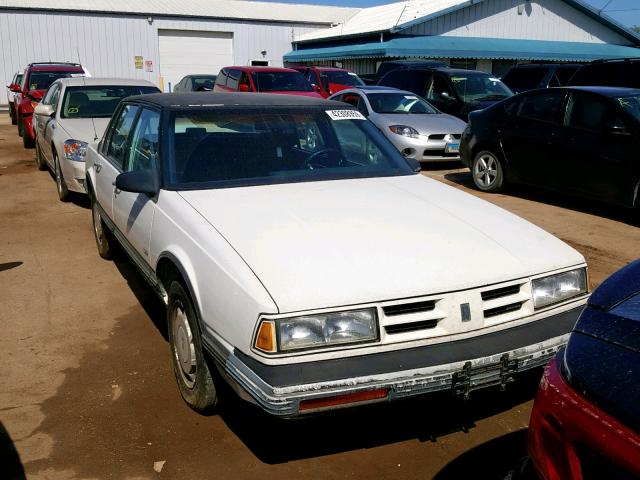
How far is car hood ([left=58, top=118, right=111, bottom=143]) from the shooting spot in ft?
26.2

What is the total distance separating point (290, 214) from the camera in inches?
132

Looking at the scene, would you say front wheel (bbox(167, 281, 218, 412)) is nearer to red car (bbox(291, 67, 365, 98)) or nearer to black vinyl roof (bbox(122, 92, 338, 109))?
black vinyl roof (bbox(122, 92, 338, 109))

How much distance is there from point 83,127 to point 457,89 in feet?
27.1

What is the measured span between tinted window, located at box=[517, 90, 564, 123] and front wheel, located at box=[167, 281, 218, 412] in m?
6.41

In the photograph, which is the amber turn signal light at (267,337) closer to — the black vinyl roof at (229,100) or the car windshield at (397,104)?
the black vinyl roof at (229,100)

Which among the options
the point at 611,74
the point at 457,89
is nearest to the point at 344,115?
the point at 457,89

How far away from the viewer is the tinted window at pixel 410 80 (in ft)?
47.5

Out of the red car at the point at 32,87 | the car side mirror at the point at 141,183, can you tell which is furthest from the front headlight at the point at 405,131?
the car side mirror at the point at 141,183

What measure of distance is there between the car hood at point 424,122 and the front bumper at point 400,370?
8587 millimetres

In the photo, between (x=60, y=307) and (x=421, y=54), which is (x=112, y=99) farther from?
(x=421, y=54)

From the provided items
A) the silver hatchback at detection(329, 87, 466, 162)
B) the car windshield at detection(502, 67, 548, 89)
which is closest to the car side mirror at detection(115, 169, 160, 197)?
the silver hatchback at detection(329, 87, 466, 162)

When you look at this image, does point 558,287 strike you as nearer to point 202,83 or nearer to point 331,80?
point 331,80

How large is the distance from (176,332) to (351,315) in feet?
4.05

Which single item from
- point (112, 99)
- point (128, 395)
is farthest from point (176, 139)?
point (112, 99)
